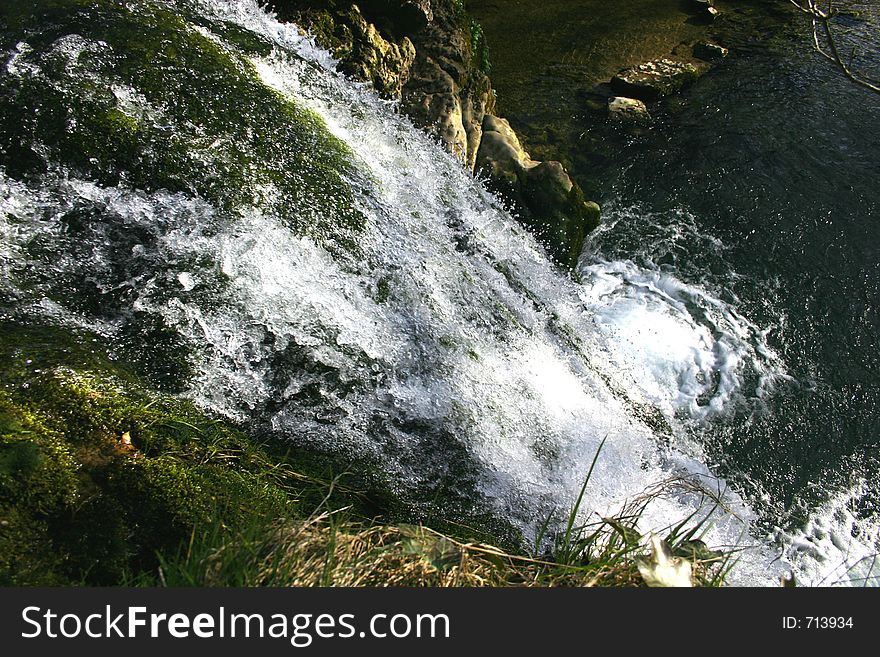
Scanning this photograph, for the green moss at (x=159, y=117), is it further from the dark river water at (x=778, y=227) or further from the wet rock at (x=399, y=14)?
the dark river water at (x=778, y=227)

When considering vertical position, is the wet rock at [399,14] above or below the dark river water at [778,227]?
above

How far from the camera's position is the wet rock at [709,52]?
7.41 m

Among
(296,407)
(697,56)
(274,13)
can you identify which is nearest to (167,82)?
(274,13)

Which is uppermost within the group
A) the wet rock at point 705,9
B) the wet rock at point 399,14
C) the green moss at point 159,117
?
the wet rock at point 705,9

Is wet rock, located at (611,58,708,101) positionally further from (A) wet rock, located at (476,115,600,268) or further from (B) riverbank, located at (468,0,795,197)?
(A) wet rock, located at (476,115,600,268)

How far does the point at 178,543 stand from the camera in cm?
206

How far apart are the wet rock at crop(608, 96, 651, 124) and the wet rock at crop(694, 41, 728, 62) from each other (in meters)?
1.61

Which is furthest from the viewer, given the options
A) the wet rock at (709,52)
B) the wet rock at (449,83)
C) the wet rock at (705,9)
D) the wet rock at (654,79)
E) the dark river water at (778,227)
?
the wet rock at (705,9)

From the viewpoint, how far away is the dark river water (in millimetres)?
3912

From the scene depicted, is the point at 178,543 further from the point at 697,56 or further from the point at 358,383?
the point at 697,56

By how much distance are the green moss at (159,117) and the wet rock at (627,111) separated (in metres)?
3.87

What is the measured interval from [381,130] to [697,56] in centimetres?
520

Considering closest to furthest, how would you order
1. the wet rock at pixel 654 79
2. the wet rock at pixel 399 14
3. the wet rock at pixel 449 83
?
the wet rock at pixel 399 14 → the wet rock at pixel 449 83 → the wet rock at pixel 654 79

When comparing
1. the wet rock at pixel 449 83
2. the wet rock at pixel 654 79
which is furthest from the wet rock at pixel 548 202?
the wet rock at pixel 654 79
